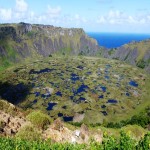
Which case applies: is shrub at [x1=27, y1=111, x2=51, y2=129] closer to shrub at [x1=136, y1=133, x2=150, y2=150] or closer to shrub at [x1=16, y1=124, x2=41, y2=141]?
shrub at [x1=16, y1=124, x2=41, y2=141]

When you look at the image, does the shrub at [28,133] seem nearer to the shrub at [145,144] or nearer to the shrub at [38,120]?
the shrub at [38,120]

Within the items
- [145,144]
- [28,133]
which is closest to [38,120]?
[28,133]

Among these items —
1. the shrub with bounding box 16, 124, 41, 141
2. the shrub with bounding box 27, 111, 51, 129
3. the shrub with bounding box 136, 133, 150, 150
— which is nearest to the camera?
the shrub with bounding box 136, 133, 150, 150

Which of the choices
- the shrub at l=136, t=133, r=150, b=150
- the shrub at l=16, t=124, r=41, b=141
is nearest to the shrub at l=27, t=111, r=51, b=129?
the shrub at l=16, t=124, r=41, b=141

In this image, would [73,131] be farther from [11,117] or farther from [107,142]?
[107,142]

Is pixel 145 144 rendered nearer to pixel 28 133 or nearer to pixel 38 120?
pixel 28 133

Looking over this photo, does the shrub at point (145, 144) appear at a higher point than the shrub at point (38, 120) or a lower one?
higher

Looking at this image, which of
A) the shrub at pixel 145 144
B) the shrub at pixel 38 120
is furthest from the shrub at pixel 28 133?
the shrub at pixel 145 144

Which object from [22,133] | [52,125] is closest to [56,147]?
[22,133]

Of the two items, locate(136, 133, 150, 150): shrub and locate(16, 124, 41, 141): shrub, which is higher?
locate(136, 133, 150, 150): shrub
